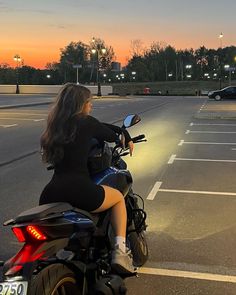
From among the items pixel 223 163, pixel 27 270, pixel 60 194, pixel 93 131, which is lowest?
pixel 223 163

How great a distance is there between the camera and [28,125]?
68.1 ft

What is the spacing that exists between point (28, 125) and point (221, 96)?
1410 inches

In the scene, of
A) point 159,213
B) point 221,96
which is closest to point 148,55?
point 221,96

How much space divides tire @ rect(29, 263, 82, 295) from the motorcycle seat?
31 cm

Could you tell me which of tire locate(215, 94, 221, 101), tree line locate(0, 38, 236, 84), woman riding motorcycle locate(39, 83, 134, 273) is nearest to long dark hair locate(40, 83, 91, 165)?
woman riding motorcycle locate(39, 83, 134, 273)

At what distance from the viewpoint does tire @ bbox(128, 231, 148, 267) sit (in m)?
4.30

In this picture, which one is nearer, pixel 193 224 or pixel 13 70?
pixel 193 224

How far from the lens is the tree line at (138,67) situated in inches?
5861

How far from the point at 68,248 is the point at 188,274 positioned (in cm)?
158

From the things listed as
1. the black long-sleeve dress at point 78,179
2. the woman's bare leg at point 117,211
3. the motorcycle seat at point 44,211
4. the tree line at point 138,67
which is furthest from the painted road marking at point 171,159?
the tree line at point 138,67

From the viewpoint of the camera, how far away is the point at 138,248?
4.38 m

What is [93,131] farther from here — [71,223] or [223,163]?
[223,163]

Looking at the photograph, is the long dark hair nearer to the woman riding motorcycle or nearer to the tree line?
the woman riding motorcycle

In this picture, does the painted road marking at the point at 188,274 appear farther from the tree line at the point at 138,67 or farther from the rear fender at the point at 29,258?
the tree line at the point at 138,67
